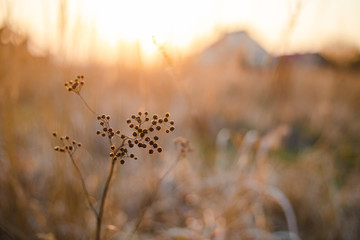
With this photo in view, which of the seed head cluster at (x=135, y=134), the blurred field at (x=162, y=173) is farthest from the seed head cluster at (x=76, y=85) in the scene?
the blurred field at (x=162, y=173)

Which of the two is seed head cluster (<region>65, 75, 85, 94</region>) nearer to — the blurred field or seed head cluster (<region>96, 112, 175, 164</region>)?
seed head cluster (<region>96, 112, 175, 164</region>)

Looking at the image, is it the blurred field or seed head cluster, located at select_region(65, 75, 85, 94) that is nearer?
seed head cluster, located at select_region(65, 75, 85, 94)

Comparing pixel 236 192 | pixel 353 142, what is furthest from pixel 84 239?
pixel 353 142

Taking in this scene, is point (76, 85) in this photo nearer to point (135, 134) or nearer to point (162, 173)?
point (135, 134)

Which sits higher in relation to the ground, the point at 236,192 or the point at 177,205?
the point at 177,205

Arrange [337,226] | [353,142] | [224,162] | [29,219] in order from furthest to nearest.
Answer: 1. [353,142]
2. [224,162]
3. [337,226]
4. [29,219]

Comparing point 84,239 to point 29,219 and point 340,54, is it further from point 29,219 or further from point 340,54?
point 340,54

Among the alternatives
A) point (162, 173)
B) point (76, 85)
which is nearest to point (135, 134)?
point (76, 85)

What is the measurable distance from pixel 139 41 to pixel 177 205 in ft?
4.33

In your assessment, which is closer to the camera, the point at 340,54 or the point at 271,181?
the point at 340,54

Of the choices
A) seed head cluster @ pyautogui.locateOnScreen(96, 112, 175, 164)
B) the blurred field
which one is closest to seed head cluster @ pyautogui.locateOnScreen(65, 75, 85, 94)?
seed head cluster @ pyautogui.locateOnScreen(96, 112, 175, 164)

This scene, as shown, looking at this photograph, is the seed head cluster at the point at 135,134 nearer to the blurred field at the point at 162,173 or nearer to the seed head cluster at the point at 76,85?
the seed head cluster at the point at 76,85

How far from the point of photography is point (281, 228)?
1712 mm

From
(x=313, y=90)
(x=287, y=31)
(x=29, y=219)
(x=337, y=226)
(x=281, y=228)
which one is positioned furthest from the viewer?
(x=313, y=90)
